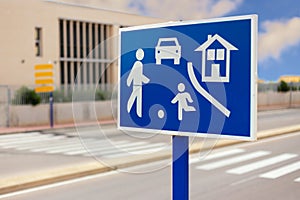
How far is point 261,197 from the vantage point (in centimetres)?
771

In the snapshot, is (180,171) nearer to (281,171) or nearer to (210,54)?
(210,54)

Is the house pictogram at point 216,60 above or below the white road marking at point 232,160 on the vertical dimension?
above

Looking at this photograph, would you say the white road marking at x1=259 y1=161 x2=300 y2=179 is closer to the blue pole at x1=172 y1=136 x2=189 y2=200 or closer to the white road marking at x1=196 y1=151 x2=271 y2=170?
the white road marking at x1=196 y1=151 x2=271 y2=170

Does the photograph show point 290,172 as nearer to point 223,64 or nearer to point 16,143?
point 223,64

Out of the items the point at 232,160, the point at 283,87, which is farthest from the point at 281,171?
the point at 283,87

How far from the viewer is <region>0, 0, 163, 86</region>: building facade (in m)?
33.2

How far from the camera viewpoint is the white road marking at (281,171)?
965cm

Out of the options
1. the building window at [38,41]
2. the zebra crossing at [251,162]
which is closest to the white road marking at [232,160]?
the zebra crossing at [251,162]

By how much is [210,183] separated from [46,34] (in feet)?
97.3

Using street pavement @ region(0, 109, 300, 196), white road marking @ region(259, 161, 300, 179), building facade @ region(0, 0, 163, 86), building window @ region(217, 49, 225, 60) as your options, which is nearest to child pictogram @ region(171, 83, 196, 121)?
building window @ region(217, 49, 225, 60)

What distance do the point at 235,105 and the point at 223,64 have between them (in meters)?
0.21

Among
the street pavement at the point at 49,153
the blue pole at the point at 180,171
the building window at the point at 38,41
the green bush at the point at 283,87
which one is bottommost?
the street pavement at the point at 49,153

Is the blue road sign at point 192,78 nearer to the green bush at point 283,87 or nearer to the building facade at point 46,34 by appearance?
the building facade at point 46,34

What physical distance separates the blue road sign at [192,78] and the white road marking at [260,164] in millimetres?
8155
